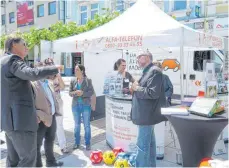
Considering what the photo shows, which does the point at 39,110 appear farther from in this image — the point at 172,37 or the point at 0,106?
the point at 172,37

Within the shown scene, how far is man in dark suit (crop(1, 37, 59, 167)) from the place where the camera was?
259cm

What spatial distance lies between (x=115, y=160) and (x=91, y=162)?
0.40m

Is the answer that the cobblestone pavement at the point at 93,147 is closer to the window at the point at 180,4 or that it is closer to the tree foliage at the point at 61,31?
the tree foliage at the point at 61,31

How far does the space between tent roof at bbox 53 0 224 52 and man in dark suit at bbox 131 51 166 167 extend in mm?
1297

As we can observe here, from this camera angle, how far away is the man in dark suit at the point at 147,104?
3193 mm

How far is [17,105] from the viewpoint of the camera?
8.52 ft

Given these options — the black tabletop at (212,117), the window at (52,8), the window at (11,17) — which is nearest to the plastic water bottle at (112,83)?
the black tabletop at (212,117)

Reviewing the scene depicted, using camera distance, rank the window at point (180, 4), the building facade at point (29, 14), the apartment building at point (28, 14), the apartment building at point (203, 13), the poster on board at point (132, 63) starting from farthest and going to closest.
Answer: the apartment building at point (28, 14), the building facade at point (29, 14), the window at point (180, 4), the apartment building at point (203, 13), the poster on board at point (132, 63)

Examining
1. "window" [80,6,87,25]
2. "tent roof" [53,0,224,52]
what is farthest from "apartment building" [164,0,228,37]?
"tent roof" [53,0,224,52]

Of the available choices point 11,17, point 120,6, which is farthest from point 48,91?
point 11,17

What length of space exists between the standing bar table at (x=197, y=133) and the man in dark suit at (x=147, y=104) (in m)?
0.46

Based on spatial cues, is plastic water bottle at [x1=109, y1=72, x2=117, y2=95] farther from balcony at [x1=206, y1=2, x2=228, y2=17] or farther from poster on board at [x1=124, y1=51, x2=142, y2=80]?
balcony at [x1=206, y1=2, x2=228, y2=17]

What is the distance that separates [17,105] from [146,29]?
9.86 ft

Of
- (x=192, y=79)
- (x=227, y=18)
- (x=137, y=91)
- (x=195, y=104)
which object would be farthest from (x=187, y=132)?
(x=227, y=18)
